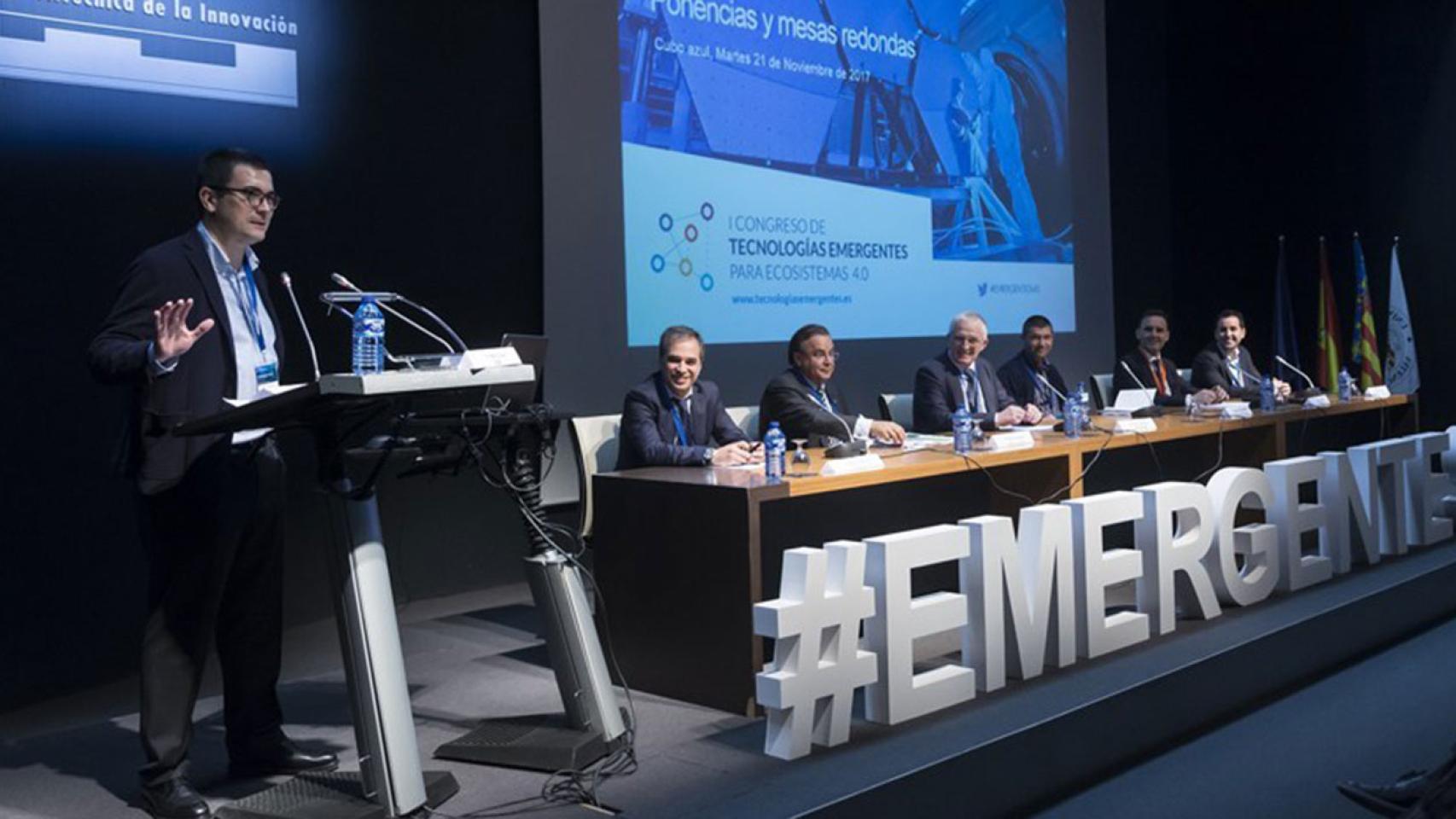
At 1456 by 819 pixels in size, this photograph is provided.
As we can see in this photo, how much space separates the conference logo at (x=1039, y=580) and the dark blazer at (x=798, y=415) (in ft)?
2.34

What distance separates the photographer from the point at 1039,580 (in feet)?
10.9

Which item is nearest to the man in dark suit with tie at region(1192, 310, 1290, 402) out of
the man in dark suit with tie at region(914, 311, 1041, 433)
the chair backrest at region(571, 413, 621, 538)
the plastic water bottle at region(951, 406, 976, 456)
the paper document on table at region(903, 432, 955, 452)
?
the man in dark suit with tie at region(914, 311, 1041, 433)

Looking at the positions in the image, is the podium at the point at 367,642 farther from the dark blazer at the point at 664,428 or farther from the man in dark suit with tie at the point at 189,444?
the dark blazer at the point at 664,428

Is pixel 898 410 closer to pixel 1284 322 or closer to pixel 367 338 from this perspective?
pixel 367 338

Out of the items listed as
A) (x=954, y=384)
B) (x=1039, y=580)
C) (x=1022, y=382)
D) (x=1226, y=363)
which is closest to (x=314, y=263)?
(x=954, y=384)

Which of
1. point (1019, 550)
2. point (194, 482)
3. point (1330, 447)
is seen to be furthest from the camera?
point (1330, 447)

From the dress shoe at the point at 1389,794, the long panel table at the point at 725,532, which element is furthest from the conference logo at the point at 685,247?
the dress shoe at the point at 1389,794

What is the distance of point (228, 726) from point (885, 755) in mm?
1454

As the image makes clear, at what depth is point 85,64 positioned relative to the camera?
3.83m

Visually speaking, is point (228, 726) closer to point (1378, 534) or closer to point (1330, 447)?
point (1378, 534)

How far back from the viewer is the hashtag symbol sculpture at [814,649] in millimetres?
2744

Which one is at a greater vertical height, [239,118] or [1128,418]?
[239,118]

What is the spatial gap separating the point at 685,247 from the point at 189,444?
3.19m

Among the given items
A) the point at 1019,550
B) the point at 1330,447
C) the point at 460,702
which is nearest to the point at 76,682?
the point at 460,702
